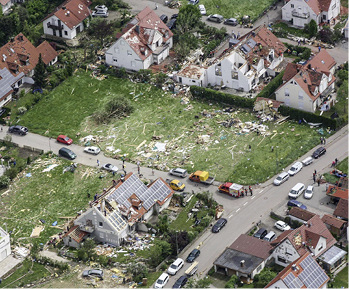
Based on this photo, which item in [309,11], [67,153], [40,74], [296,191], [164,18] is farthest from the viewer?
[164,18]

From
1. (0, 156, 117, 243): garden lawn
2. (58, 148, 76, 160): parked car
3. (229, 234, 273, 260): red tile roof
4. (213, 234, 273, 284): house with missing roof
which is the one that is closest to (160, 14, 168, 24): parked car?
(58, 148, 76, 160): parked car

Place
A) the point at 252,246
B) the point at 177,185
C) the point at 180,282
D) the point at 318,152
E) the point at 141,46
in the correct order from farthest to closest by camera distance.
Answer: the point at 141,46, the point at 318,152, the point at 177,185, the point at 252,246, the point at 180,282

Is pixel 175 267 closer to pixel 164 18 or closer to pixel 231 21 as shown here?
pixel 231 21

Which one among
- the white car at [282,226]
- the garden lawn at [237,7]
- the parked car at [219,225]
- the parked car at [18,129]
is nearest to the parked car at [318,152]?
the white car at [282,226]

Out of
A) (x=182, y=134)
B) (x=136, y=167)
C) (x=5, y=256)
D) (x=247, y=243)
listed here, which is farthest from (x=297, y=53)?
(x=5, y=256)

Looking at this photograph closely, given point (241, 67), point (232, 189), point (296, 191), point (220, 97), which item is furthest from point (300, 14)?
point (232, 189)

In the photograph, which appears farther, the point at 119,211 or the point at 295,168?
the point at 295,168

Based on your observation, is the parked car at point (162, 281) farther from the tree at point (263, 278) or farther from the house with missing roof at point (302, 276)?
the house with missing roof at point (302, 276)
